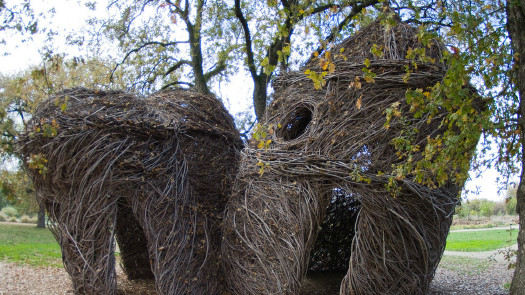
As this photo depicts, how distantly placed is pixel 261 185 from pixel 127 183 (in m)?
1.83

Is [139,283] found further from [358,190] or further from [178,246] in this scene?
[358,190]

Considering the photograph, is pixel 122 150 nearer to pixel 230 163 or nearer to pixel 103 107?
pixel 103 107

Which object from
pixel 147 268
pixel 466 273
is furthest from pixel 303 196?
pixel 466 273

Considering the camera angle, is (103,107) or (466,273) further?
(466,273)

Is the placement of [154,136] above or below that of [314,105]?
below

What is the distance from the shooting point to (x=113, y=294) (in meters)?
5.82

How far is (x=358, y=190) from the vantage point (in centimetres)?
540

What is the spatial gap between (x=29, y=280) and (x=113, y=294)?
4.53m

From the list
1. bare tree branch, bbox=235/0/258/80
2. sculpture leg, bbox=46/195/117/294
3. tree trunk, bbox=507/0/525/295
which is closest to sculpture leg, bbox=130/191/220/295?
sculpture leg, bbox=46/195/117/294

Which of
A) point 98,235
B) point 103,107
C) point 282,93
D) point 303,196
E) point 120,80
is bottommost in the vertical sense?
point 98,235

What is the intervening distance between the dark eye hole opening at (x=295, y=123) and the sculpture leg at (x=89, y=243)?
8.68 ft

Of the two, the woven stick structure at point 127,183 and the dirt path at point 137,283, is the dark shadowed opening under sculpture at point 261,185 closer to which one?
the woven stick structure at point 127,183

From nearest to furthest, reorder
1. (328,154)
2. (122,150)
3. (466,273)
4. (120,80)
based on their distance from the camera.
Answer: (328,154) < (122,150) < (466,273) < (120,80)

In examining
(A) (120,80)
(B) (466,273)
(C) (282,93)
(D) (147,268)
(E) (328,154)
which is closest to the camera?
(E) (328,154)
